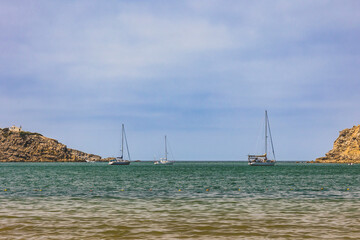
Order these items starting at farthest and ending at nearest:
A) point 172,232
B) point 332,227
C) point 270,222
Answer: point 270,222
point 332,227
point 172,232

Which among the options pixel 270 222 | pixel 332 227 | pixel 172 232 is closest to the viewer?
pixel 172 232

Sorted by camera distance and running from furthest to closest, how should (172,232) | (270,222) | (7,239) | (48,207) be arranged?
1. (48,207)
2. (270,222)
3. (172,232)
4. (7,239)

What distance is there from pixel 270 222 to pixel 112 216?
10.8 metres

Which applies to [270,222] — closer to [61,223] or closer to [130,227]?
[130,227]

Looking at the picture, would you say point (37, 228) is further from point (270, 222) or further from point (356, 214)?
point (356, 214)

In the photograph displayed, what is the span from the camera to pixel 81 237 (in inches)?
751

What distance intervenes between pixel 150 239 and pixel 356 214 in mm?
16629

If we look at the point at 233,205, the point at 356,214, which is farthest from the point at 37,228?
the point at 356,214

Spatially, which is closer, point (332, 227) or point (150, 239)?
point (150, 239)

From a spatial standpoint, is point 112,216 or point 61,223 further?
point 112,216

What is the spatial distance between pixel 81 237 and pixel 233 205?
1667 centimetres

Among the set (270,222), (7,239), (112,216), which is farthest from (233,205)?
(7,239)

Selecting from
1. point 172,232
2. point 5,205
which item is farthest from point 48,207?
point 172,232

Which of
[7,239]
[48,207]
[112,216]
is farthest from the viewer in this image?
[48,207]
